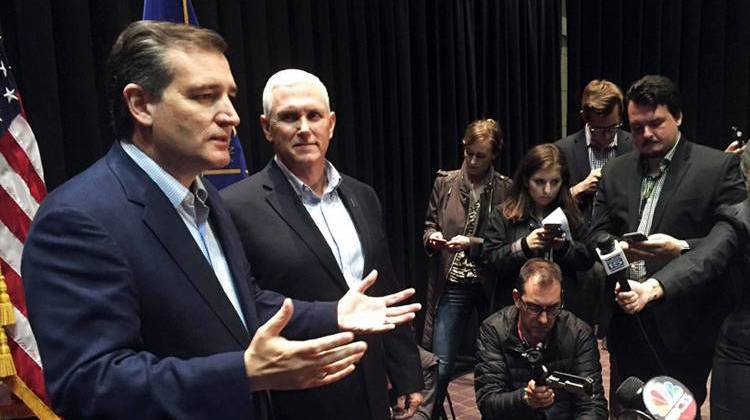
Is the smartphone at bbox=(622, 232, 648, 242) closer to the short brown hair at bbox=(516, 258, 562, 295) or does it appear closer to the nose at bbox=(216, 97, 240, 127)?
the short brown hair at bbox=(516, 258, 562, 295)

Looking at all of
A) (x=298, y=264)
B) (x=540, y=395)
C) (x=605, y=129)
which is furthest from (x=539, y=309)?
(x=605, y=129)

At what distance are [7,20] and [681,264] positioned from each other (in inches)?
110

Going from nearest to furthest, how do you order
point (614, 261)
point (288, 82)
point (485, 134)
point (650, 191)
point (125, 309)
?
point (125, 309) < point (288, 82) < point (614, 261) < point (650, 191) < point (485, 134)

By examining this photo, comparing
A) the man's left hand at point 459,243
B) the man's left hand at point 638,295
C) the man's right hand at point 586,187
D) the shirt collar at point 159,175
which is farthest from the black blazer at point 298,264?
the man's right hand at point 586,187

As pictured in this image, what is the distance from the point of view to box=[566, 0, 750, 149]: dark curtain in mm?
5836

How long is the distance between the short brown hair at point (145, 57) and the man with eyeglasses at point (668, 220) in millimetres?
1674

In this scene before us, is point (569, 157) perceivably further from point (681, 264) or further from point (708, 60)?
point (708, 60)

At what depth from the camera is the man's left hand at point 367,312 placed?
1.41 m

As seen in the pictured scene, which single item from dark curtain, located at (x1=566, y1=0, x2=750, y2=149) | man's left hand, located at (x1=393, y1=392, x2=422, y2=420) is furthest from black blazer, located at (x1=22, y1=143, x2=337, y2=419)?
dark curtain, located at (x1=566, y1=0, x2=750, y2=149)

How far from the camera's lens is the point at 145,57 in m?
1.18

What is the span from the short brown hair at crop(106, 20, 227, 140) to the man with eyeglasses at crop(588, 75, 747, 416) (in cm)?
167

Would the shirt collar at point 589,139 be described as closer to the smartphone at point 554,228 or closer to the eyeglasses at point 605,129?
the eyeglasses at point 605,129

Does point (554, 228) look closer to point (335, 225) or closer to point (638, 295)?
point (638, 295)

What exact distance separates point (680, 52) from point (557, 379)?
491 centimetres
